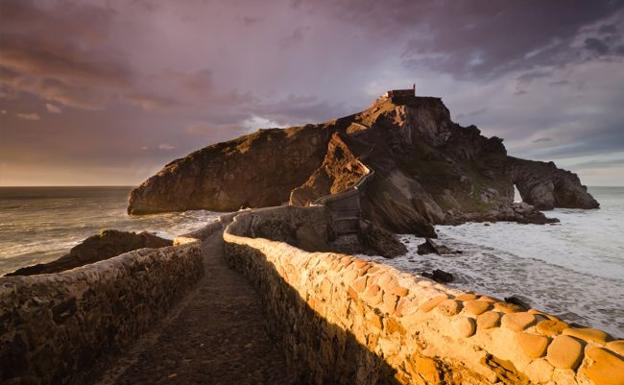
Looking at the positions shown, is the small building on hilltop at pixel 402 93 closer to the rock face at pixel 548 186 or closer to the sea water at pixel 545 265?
the rock face at pixel 548 186

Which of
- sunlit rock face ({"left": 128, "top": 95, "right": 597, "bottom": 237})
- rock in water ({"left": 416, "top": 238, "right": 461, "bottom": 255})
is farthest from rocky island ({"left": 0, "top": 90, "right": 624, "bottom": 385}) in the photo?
sunlit rock face ({"left": 128, "top": 95, "right": 597, "bottom": 237})

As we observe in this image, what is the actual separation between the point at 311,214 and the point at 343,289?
1033 inches

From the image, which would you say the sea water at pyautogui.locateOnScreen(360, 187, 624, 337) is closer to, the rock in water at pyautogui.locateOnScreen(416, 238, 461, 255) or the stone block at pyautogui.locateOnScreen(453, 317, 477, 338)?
the rock in water at pyautogui.locateOnScreen(416, 238, 461, 255)

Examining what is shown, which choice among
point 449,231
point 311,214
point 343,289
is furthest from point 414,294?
point 449,231

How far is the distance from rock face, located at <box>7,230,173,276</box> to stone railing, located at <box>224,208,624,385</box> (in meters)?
19.4

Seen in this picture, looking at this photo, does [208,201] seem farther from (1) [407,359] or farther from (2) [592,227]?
(1) [407,359]

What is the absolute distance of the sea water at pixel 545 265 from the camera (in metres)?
15.7

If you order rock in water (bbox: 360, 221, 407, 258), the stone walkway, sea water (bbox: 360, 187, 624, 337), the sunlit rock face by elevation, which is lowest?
sea water (bbox: 360, 187, 624, 337)

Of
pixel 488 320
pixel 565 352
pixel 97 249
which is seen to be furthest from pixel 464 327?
→ pixel 97 249

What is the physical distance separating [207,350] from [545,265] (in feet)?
80.7

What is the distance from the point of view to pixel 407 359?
3.08 meters

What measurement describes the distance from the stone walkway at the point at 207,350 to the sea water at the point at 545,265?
40.1 ft

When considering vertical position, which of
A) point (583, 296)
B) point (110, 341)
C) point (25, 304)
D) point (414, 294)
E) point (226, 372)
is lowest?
point (583, 296)

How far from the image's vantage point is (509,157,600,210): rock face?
6556cm
